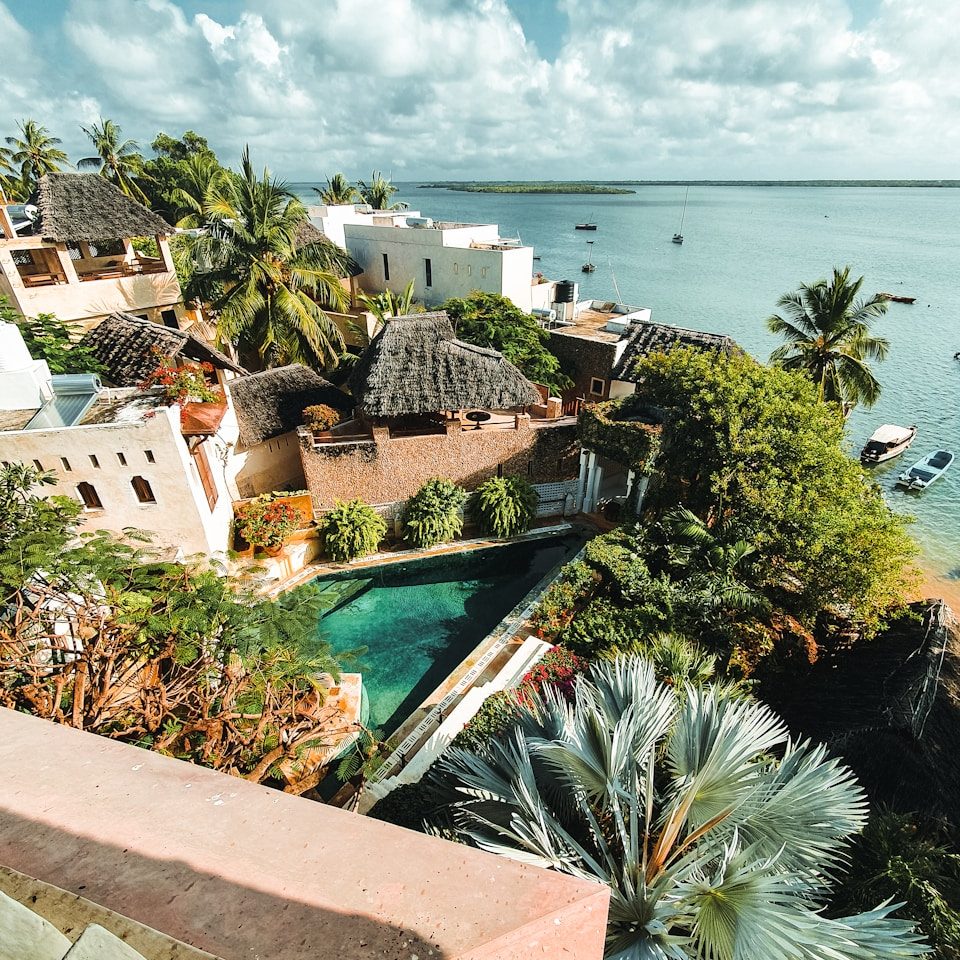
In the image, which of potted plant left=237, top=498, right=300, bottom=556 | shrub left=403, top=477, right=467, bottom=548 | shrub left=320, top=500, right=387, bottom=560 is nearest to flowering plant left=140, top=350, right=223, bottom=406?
potted plant left=237, top=498, right=300, bottom=556

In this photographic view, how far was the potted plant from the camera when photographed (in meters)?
14.6

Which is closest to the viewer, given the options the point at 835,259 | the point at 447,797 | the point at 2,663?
the point at 2,663

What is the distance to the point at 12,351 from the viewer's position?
1148 centimetres

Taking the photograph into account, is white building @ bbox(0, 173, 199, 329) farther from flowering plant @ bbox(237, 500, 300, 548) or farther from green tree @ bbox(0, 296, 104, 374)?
flowering plant @ bbox(237, 500, 300, 548)

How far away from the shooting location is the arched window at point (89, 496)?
1160 cm

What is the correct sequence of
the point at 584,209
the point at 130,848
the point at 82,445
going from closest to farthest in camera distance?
the point at 130,848
the point at 82,445
the point at 584,209

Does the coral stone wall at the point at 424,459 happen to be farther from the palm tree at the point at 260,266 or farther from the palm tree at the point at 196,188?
the palm tree at the point at 196,188

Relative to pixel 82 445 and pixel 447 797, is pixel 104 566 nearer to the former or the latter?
pixel 82 445

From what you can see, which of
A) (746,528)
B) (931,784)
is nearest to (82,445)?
(746,528)

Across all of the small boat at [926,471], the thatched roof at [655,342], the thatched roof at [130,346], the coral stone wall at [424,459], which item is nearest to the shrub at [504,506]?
the coral stone wall at [424,459]

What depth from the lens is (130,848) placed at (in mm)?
1560

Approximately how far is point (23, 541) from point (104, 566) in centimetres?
107

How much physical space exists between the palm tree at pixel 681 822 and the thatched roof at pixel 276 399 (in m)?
13.9

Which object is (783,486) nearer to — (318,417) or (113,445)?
(318,417)
